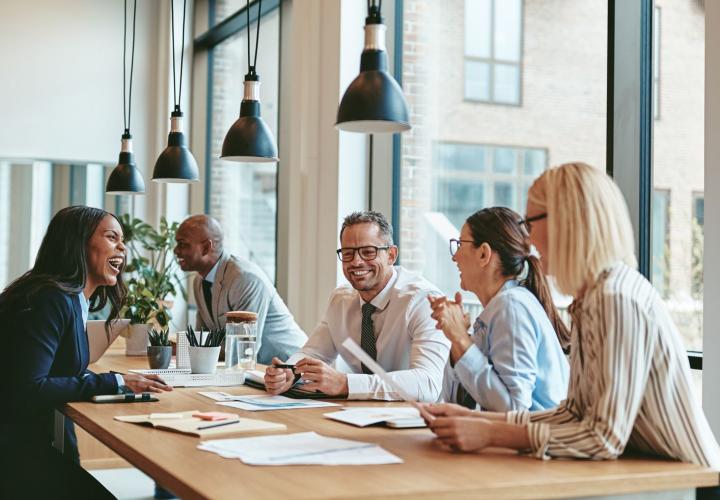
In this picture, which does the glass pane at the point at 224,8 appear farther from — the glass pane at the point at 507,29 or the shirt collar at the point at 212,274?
the shirt collar at the point at 212,274

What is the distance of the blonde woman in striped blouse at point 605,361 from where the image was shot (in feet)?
6.66

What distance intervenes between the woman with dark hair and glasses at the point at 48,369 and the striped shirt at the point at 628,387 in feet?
5.22

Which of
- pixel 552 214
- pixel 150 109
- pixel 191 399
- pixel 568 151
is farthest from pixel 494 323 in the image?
pixel 150 109

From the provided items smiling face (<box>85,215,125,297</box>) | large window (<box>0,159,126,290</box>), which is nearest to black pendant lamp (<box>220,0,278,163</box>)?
smiling face (<box>85,215,125,297</box>)

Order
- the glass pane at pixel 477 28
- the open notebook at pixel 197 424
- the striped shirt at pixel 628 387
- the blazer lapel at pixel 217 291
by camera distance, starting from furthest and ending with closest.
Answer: the glass pane at pixel 477 28 < the blazer lapel at pixel 217 291 < the open notebook at pixel 197 424 < the striped shirt at pixel 628 387

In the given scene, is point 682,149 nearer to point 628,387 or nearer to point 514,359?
point 514,359

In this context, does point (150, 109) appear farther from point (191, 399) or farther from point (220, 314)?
point (191, 399)

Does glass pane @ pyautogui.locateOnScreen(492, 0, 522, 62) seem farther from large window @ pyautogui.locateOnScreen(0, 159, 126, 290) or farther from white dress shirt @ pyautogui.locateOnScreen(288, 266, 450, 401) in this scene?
large window @ pyautogui.locateOnScreen(0, 159, 126, 290)

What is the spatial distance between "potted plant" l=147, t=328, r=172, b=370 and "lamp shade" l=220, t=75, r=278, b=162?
0.81m

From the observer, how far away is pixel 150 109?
8.70 meters

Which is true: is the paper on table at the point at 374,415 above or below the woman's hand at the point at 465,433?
below

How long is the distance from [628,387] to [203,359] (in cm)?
200

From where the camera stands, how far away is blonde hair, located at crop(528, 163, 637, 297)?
2090 millimetres

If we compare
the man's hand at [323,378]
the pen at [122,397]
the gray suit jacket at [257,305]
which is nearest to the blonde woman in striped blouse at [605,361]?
the man's hand at [323,378]
